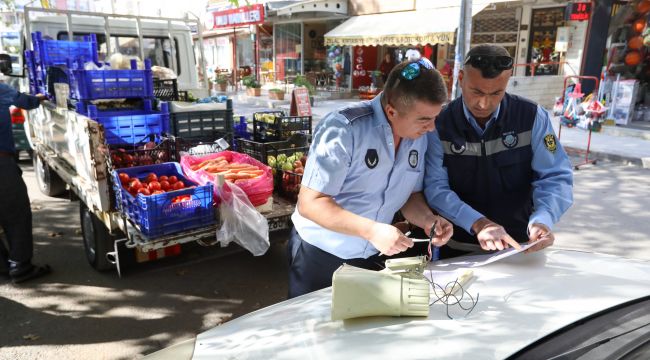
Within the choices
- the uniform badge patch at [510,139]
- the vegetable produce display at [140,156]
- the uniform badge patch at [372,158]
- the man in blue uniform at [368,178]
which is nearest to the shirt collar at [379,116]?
the man in blue uniform at [368,178]

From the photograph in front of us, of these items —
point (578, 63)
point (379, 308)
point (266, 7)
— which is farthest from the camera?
point (266, 7)

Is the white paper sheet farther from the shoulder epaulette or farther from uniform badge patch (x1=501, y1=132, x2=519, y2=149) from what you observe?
the shoulder epaulette

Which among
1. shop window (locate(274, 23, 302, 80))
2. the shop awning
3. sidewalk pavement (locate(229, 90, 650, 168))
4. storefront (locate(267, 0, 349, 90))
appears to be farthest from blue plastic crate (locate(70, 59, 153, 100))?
shop window (locate(274, 23, 302, 80))

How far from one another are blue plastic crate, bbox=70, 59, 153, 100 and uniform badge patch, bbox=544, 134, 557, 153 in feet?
12.9

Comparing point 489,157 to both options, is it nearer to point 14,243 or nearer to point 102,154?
point 102,154

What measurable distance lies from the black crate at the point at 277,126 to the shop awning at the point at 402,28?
8.96 meters

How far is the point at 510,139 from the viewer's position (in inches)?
89.7

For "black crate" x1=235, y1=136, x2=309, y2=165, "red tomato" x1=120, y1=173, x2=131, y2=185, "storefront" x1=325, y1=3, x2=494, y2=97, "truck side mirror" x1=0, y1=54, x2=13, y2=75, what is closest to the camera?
"red tomato" x1=120, y1=173, x2=131, y2=185

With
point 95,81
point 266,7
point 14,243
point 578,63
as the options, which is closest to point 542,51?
point 578,63

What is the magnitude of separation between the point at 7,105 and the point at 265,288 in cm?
283

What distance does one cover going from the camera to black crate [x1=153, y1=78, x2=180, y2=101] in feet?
19.7

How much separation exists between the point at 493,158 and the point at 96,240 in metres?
3.56

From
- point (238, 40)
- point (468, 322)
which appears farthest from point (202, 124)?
point (238, 40)

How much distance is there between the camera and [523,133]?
229cm
